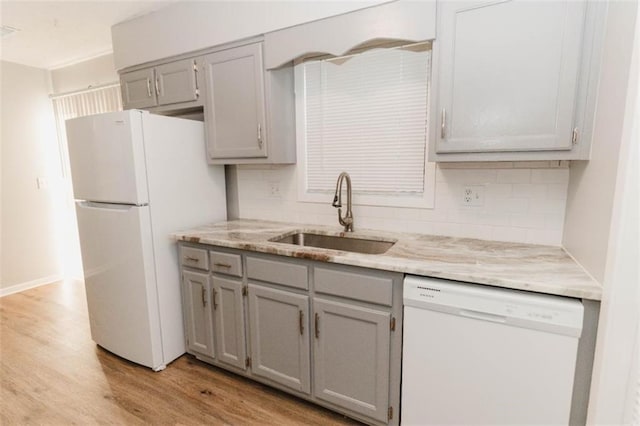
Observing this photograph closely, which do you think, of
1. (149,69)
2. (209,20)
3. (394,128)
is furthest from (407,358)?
(149,69)

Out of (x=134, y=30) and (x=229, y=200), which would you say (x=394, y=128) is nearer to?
(x=229, y=200)

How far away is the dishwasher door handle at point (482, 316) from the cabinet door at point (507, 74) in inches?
29.2

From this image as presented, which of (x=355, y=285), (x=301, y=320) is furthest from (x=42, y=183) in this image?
(x=355, y=285)

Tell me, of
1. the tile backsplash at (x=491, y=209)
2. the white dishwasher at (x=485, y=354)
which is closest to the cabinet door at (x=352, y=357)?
the white dishwasher at (x=485, y=354)

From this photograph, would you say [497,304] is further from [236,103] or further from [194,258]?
[236,103]

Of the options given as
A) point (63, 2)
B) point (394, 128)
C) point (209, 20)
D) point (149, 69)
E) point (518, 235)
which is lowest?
point (518, 235)

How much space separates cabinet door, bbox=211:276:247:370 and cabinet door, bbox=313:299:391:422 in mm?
522

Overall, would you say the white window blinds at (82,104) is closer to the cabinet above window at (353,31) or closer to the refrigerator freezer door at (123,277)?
the refrigerator freezer door at (123,277)

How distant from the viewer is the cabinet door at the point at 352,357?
1555mm

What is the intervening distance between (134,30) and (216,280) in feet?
6.76

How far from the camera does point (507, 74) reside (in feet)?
4.75

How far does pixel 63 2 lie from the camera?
2266mm

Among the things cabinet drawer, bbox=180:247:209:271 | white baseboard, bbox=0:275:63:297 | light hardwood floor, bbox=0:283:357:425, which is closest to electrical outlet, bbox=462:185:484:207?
light hardwood floor, bbox=0:283:357:425

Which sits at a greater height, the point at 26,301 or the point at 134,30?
the point at 134,30
